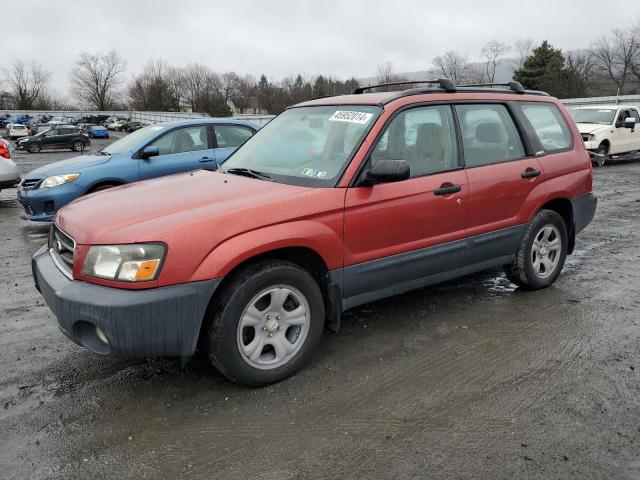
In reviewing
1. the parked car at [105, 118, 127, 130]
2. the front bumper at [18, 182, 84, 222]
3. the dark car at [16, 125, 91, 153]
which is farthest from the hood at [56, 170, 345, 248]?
the parked car at [105, 118, 127, 130]

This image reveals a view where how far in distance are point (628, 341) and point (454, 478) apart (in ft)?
7.05

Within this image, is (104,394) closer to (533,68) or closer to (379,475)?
(379,475)

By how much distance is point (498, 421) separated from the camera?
2.85 m

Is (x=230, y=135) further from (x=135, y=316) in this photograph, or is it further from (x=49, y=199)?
(x=135, y=316)

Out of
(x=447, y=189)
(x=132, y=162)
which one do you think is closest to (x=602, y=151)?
(x=132, y=162)

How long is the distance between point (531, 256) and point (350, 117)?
6.98 ft

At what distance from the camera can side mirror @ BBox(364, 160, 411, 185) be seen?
130 inches

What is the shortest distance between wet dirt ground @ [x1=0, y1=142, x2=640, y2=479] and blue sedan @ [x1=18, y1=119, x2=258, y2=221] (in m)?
3.16

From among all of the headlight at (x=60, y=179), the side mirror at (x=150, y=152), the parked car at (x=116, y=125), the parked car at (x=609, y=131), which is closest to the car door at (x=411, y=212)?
the side mirror at (x=150, y=152)

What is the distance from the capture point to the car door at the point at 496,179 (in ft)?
13.5

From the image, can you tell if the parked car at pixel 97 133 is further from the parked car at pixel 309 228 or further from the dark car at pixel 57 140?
the parked car at pixel 309 228

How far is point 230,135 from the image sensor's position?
8336mm

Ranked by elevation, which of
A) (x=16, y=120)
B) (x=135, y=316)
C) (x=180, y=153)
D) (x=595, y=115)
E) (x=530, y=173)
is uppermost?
(x=16, y=120)

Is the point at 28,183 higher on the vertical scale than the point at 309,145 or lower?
lower
